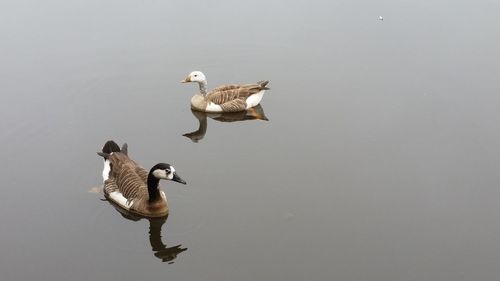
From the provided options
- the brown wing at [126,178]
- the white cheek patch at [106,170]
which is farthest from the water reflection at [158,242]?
the white cheek patch at [106,170]

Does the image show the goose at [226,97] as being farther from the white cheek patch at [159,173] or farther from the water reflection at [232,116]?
the white cheek patch at [159,173]

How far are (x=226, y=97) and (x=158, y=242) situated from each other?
467 centimetres

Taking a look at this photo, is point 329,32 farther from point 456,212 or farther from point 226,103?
point 456,212

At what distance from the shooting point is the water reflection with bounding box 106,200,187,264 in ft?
31.3

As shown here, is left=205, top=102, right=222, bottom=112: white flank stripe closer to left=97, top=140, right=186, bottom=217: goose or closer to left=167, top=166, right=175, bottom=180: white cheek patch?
left=97, top=140, right=186, bottom=217: goose

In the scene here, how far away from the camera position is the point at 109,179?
10766 mm

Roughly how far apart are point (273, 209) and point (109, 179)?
281cm

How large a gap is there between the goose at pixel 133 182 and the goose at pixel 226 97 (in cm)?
292

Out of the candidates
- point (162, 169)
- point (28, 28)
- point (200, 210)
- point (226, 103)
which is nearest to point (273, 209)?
point (200, 210)

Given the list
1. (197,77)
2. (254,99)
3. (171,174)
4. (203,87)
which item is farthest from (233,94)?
(171,174)

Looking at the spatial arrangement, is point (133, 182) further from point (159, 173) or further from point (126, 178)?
point (159, 173)

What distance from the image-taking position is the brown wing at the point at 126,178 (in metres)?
10.5

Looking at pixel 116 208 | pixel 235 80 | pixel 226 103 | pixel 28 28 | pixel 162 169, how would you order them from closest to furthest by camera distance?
pixel 162 169, pixel 116 208, pixel 226 103, pixel 235 80, pixel 28 28

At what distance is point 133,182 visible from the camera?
10648 mm
